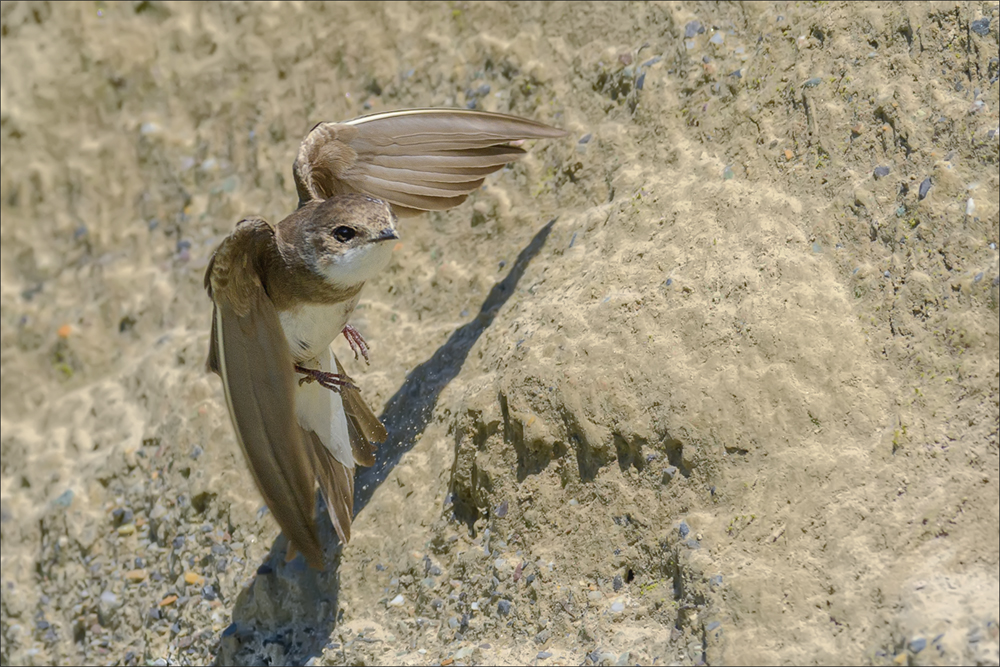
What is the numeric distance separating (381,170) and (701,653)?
2.28 m

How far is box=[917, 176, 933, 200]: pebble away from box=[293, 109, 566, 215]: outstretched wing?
1447 mm

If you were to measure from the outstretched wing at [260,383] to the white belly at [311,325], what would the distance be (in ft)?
0.58

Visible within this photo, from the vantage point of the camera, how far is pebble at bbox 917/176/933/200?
3.28m

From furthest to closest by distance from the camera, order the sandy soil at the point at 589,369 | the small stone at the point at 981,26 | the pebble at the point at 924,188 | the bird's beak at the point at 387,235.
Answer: the bird's beak at the point at 387,235 < the small stone at the point at 981,26 < the pebble at the point at 924,188 < the sandy soil at the point at 589,369

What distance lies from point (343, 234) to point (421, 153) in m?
0.78

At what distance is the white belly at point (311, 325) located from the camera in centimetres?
374

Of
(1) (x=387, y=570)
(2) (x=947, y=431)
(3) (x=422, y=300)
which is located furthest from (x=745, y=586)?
(3) (x=422, y=300)

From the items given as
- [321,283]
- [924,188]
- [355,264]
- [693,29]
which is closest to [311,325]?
[321,283]

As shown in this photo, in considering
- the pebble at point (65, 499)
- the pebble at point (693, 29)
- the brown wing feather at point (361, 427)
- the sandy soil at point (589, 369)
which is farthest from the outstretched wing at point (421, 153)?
the pebble at point (65, 499)

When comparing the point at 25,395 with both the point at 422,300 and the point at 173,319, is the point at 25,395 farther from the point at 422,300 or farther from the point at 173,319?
the point at 422,300

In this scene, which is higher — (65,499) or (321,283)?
(321,283)

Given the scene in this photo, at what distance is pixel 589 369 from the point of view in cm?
353

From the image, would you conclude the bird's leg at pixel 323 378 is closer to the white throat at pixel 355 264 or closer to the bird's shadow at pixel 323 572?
the white throat at pixel 355 264

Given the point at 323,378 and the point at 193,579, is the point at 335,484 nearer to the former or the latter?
the point at 323,378
